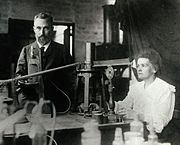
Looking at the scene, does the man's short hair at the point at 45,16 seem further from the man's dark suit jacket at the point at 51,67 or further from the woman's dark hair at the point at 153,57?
the woman's dark hair at the point at 153,57

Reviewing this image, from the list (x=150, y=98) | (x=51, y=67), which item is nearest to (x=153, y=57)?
(x=150, y=98)

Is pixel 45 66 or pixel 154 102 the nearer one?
pixel 45 66

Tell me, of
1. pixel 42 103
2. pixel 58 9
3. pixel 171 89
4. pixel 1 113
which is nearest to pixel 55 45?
pixel 58 9

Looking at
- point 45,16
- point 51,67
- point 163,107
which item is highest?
point 45,16

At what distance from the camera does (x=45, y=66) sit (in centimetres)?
141

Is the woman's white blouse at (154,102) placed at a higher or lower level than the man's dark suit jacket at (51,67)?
lower

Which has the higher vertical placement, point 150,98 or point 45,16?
point 45,16

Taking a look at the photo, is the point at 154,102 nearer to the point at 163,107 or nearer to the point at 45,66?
the point at 163,107

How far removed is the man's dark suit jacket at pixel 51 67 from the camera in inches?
53.7

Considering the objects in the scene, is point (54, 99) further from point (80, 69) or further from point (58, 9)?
point (58, 9)

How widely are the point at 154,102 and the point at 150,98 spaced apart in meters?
0.03

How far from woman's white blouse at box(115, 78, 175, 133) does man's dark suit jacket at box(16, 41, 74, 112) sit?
0.31 meters

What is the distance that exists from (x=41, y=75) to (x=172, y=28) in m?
0.92

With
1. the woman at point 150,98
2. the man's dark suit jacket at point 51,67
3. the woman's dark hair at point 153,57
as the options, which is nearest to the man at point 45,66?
the man's dark suit jacket at point 51,67
